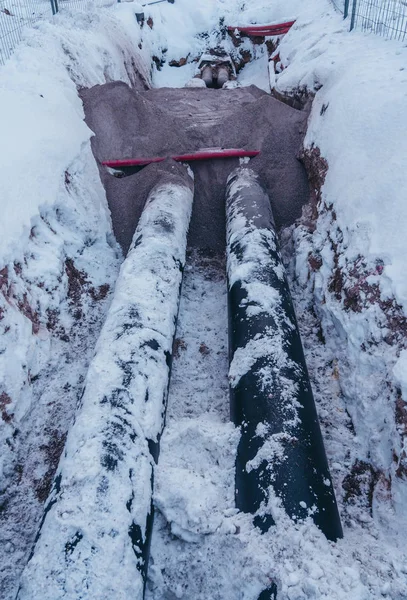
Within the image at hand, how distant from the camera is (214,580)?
7.13 feet

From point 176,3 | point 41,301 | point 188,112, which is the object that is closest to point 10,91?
point 41,301

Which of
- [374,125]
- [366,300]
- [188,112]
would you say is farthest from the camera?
[188,112]

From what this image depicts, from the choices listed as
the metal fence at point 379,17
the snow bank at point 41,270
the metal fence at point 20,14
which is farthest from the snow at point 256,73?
the snow bank at point 41,270

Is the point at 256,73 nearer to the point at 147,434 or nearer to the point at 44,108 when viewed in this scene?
the point at 44,108

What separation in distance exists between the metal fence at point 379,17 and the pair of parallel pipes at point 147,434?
424 centimetres

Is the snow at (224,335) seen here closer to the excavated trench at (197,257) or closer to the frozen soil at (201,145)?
the excavated trench at (197,257)

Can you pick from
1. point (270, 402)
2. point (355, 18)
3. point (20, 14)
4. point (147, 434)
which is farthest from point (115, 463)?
point (20, 14)

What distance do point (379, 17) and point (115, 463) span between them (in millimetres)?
7443

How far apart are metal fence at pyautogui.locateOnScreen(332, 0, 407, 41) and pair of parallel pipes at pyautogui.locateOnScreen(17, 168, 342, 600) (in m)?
4.24

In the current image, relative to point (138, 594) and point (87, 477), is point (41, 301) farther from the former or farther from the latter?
point (138, 594)

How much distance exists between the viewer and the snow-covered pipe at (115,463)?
1910 mm

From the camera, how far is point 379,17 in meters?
6.54

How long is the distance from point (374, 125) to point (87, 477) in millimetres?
3638

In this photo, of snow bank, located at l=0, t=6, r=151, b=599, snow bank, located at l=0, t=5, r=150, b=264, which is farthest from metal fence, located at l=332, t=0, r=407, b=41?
snow bank, located at l=0, t=6, r=151, b=599
